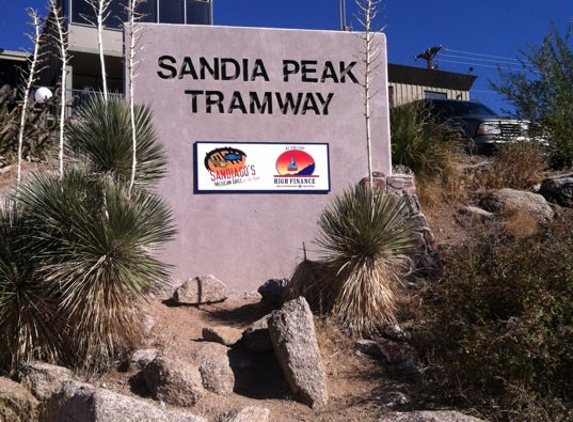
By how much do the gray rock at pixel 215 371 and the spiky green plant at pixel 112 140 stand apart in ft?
7.09

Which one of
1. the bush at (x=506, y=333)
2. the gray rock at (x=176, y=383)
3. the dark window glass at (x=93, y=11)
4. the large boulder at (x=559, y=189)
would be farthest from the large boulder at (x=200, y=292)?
the dark window glass at (x=93, y=11)

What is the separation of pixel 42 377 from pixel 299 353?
2315 millimetres

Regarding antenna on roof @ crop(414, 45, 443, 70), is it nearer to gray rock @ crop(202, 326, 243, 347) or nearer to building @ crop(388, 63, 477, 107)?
building @ crop(388, 63, 477, 107)

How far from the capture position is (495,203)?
12680 mm

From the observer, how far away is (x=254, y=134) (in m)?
11.3

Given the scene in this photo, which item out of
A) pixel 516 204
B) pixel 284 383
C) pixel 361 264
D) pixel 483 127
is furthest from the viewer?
pixel 483 127

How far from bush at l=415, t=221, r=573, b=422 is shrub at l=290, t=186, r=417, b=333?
63 cm

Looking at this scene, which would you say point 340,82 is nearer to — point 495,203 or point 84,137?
point 495,203

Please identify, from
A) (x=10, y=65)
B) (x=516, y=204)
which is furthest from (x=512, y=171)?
(x=10, y=65)

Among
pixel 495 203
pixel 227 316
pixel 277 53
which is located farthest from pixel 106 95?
pixel 495 203

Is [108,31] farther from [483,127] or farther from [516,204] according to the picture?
[516,204]

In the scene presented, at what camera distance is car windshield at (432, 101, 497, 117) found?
56.0 feet

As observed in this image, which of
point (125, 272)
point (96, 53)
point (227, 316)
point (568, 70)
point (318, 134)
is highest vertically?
point (96, 53)

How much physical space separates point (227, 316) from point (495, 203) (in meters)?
5.47
